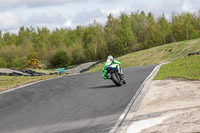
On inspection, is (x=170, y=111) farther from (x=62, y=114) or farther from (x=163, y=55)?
(x=163, y=55)

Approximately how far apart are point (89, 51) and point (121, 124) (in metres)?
93.3

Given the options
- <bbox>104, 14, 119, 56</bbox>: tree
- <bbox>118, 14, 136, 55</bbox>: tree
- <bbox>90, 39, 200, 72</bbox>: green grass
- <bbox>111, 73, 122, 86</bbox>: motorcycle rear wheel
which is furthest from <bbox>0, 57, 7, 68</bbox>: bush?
<bbox>111, 73, 122, 86</bbox>: motorcycle rear wheel

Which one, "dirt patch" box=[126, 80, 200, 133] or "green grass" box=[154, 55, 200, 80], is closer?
"dirt patch" box=[126, 80, 200, 133]

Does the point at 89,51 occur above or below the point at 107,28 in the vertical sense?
below

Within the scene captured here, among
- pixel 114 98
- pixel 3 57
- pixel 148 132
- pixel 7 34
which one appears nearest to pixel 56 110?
pixel 114 98

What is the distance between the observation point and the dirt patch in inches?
232

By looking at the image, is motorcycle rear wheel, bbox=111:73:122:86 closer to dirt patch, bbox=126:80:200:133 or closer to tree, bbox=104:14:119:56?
dirt patch, bbox=126:80:200:133

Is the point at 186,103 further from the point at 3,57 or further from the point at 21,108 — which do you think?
the point at 3,57

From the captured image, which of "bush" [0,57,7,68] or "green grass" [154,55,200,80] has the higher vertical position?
"green grass" [154,55,200,80]

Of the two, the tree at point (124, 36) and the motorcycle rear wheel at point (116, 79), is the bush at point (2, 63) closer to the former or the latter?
the tree at point (124, 36)

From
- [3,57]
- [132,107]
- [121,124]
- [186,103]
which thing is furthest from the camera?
[3,57]

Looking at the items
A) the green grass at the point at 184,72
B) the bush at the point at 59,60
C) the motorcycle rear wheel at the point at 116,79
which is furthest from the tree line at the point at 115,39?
the motorcycle rear wheel at the point at 116,79

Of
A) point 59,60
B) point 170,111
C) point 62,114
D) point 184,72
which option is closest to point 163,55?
point 184,72

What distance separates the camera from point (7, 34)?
172 m
